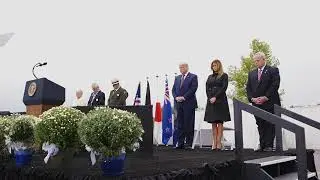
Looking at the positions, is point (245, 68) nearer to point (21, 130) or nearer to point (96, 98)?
point (96, 98)

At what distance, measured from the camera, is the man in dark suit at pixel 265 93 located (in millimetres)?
5086

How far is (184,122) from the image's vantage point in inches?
230

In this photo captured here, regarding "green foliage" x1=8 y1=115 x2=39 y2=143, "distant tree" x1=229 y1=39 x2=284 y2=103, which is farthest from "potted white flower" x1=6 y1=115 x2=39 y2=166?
"distant tree" x1=229 y1=39 x2=284 y2=103

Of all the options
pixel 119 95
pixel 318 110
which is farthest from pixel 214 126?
pixel 318 110

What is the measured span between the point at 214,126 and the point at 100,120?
118 inches

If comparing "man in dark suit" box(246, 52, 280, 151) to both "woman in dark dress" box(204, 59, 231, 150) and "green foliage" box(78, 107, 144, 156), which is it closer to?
"woman in dark dress" box(204, 59, 231, 150)

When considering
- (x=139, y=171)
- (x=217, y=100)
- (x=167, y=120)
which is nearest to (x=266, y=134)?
(x=217, y=100)

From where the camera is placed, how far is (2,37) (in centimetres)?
701

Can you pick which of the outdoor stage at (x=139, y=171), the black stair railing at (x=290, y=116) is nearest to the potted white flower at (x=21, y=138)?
the outdoor stage at (x=139, y=171)

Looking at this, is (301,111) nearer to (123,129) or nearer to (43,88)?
(43,88)

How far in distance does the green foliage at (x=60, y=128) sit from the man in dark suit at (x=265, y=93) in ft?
9.26

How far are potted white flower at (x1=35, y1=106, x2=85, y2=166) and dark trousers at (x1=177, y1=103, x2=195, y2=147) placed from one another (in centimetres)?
281

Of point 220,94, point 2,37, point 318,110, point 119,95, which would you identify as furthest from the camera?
point 318,110

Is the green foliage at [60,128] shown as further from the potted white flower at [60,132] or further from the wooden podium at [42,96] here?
the wooden podium at [42,96]
